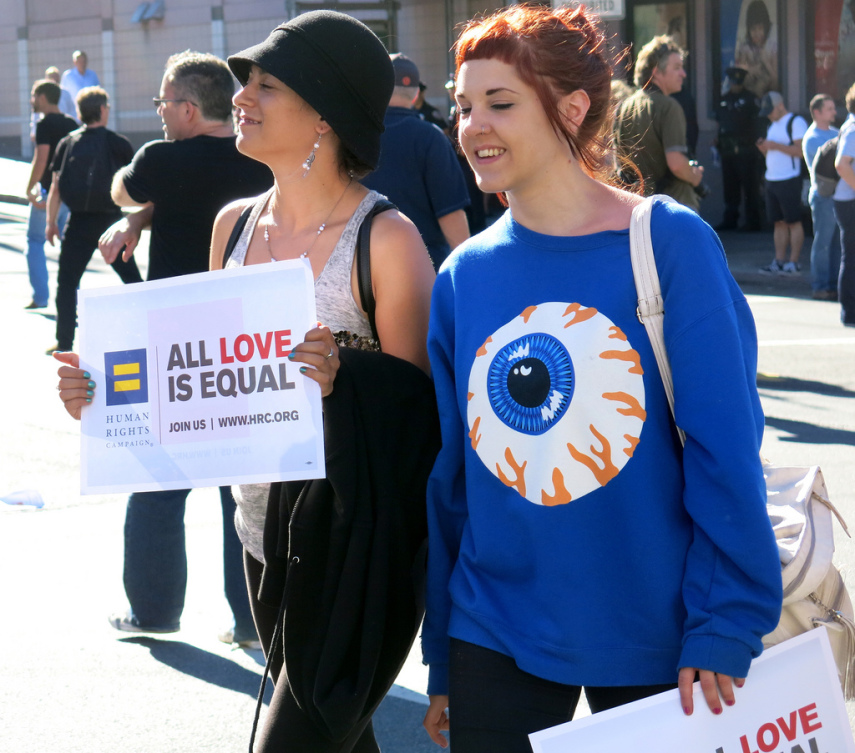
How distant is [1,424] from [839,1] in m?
15.0

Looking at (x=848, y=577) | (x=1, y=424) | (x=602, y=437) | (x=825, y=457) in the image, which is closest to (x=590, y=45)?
(x=602, y=437)

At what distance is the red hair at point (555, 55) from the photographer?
7.39 ft

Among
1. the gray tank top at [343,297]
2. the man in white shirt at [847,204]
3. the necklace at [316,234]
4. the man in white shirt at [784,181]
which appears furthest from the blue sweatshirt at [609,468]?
the man in white shirt at [784,181]

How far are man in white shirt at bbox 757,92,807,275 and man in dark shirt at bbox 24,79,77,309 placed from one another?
789 centimetres

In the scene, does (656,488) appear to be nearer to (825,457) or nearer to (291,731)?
(291,731)

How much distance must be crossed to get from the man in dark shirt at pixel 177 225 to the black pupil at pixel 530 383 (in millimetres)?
2345

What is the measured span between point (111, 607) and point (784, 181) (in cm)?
1087

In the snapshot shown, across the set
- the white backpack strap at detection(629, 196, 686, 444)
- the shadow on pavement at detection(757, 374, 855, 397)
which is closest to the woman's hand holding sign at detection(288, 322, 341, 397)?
the white backpack strap at detection(629, 196, 686, 444)

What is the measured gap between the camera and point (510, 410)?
220 cm

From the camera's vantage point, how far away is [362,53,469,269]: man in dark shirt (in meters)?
5.87

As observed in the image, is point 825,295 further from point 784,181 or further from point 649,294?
point 649,294

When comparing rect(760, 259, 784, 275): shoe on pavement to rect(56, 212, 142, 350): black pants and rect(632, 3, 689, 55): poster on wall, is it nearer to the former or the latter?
rect(632, 3, 689, 55): poster on wall

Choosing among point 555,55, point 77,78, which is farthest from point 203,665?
point 77,78

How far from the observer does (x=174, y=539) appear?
175 inches
